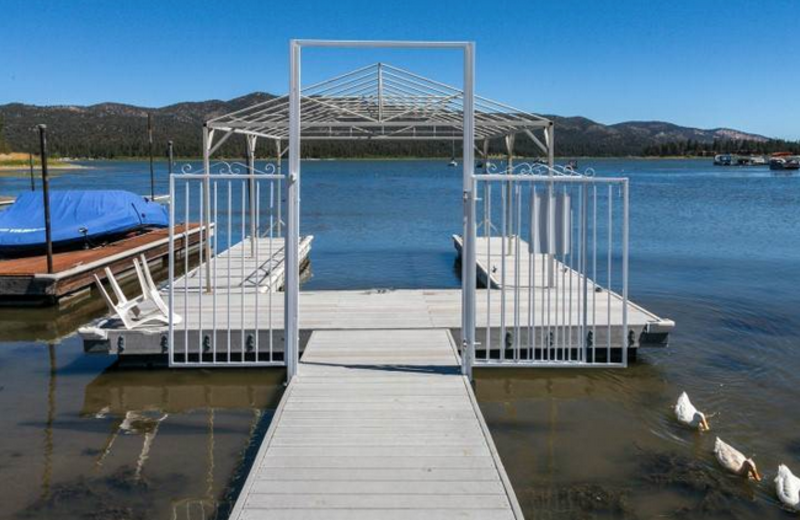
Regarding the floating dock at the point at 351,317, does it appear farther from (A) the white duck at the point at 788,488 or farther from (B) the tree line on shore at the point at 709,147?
(B) the tree line on shore at the point at 709,147

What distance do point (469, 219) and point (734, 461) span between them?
2979 millimetres

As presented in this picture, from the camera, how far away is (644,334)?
8984mm

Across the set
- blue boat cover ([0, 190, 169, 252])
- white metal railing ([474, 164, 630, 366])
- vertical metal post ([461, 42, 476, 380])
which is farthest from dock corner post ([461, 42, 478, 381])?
blue boat cover ([0, 190, 169, 252])

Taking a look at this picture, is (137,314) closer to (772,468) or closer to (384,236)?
(772,468)

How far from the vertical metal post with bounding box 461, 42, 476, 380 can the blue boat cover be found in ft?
37.8

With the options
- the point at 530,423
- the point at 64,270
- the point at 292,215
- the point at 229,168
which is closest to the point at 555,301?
the point at 530,423

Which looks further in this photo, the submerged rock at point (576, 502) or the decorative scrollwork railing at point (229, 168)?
the decorative scrollwork railing at point (229, 168)

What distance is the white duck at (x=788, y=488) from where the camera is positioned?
593 cm

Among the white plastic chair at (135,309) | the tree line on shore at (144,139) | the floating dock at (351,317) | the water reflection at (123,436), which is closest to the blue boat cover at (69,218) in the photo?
the water reflection at (123,436)

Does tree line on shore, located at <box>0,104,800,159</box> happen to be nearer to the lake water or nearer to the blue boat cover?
the blue boat cover

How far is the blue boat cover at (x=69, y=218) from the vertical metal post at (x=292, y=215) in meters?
10.5

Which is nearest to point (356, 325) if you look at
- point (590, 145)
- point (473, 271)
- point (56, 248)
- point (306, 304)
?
point (306, 304)

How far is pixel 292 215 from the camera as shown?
708 cm

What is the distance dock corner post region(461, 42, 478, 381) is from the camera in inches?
280
